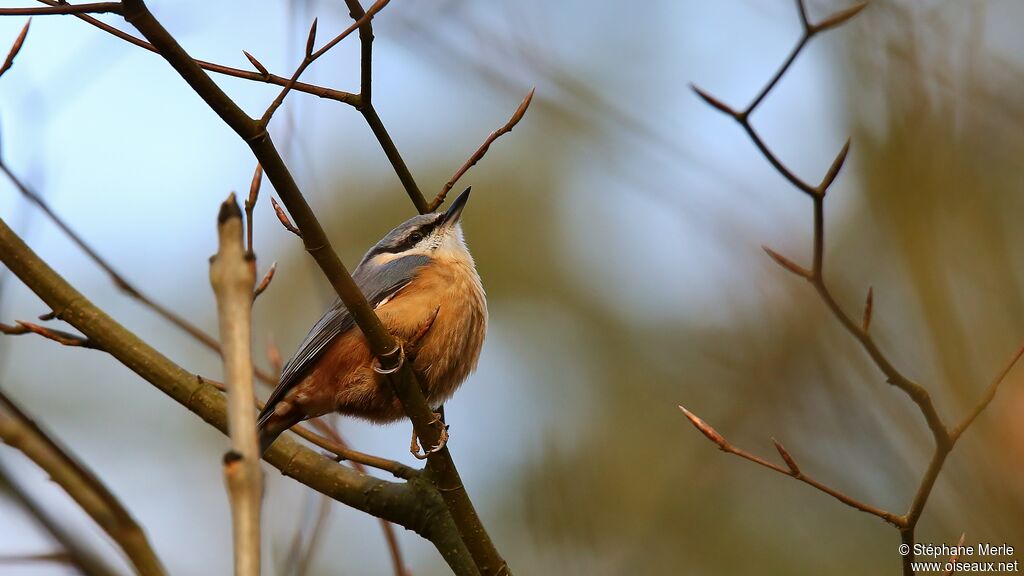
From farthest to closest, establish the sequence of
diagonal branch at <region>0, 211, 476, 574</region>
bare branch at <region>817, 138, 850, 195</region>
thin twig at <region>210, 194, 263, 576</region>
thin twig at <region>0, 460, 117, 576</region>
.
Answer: diagonal branch at <region>0, 211, 476, 574</region>
bare branch at <region>817, 138, 850, 195</region>
thin twig at <region>0, 460, 117, 576</region>
thin twig at <region>210, 194, 263, 576</region>

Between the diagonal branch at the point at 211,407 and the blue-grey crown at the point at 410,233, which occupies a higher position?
the blue-grey crown at the point at 410,233

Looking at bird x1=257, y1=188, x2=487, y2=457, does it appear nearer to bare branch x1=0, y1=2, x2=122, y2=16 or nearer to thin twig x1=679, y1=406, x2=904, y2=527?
thin twig x1=679, y1=406, x2=904, y2=527

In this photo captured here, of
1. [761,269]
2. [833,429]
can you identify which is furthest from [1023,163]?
[833,429]

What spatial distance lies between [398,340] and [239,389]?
87.5 inches

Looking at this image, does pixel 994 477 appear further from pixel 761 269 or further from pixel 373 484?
pixel 373 484

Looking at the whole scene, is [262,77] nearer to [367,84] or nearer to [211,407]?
[367,84]

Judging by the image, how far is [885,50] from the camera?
145 inches

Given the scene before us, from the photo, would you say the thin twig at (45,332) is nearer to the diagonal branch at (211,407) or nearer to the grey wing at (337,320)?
the diagonal branch at (211,407)

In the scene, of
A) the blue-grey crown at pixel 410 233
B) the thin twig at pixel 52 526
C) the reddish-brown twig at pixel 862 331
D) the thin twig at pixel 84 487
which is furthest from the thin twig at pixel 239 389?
the blue-grey crown at pixel 410 233

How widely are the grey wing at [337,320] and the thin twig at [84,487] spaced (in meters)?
1.29

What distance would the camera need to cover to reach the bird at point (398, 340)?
138 inches

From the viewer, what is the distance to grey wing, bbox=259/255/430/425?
3513mm

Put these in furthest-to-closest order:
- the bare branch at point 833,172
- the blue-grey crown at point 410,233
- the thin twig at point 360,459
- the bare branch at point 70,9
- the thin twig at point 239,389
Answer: the blue-grey crown at point 410,233
the thin twig at point 360,459
the bare branch at point 833,172
the bare branch at point 70,9
the thin twig at point 239,389

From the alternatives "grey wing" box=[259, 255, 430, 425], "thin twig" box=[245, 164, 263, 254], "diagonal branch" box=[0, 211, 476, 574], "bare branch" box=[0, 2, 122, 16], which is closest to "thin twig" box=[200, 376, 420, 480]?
"diagonal branch" box=[0, 211, 476, 574]
